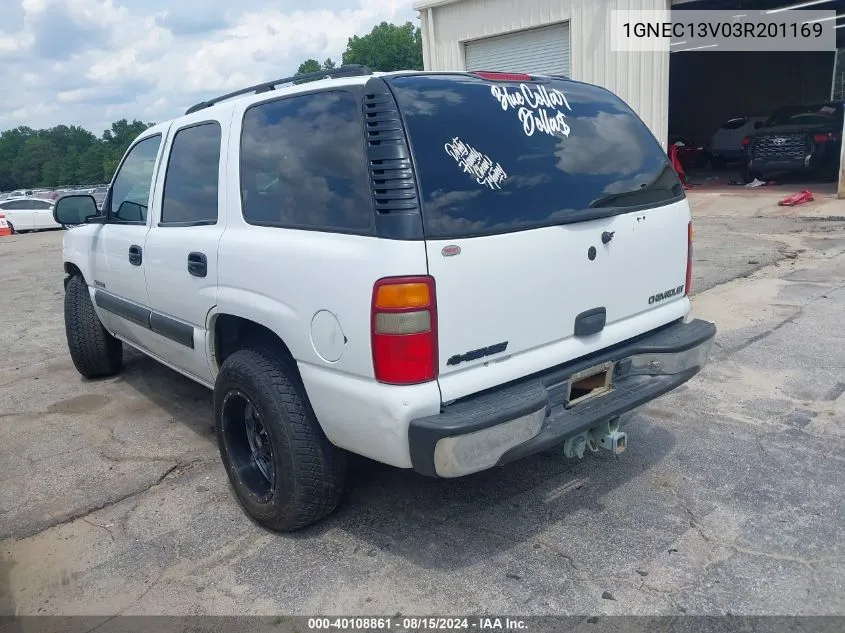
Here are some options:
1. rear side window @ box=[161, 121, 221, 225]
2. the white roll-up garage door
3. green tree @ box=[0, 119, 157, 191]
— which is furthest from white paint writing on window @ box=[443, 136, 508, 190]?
green tree @ box=[0, 119, 157, 191]

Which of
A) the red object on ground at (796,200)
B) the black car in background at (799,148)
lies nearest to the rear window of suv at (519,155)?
the red object on ground at (796,200)

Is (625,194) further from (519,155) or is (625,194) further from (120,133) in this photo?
(120,133)

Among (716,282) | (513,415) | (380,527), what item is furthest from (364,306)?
(716,282)

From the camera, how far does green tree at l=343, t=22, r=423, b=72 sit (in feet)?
261

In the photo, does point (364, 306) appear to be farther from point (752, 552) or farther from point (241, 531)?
point (752, 552)

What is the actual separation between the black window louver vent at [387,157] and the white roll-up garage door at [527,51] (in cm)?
1192

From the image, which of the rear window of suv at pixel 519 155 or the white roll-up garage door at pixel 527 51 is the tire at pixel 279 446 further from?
the white roll-up garage door at pixel 527 51

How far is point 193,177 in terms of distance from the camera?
12.5 ft

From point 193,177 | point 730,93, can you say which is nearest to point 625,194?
point 193,177

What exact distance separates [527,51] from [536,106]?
12.1 m

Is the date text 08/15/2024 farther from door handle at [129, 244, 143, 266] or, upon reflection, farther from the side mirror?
the side mirror

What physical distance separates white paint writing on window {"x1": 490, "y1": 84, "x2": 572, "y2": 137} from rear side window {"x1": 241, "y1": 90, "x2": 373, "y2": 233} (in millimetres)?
689

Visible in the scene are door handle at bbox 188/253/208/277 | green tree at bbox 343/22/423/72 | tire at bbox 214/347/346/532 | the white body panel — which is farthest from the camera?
green tree at bbox 343/22/423/72

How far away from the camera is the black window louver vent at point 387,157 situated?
2592mm
